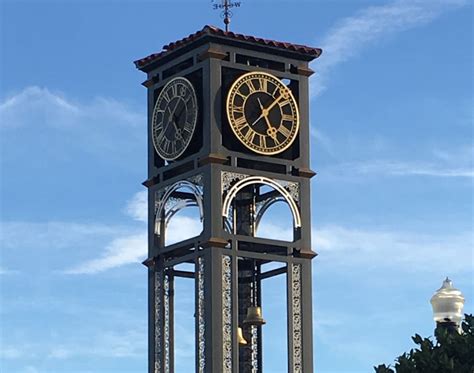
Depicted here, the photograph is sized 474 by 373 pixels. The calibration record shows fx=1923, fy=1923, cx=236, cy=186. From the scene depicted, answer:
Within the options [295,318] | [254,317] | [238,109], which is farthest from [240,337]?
[238,109]

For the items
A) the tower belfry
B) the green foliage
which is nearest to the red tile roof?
the tower belfry

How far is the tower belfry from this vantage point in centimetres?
7900

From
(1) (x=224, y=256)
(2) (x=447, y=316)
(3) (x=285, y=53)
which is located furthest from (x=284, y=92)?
(2) (x=447, y=316)

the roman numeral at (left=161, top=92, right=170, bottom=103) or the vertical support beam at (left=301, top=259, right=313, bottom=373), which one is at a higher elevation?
the roman numeral at (left=161, top=92, right=170, bottom=103)

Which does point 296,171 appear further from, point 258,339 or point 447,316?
point 447,316

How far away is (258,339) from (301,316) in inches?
88.0

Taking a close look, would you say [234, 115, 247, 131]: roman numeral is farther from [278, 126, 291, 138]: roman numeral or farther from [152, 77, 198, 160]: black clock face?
[278, 126, 291, 138]: roman numeral

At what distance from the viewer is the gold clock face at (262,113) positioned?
80.3 metres

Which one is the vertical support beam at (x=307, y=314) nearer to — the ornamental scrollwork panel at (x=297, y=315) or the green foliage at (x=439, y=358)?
the ornamental scrollwork panel at (x=297, y=315)

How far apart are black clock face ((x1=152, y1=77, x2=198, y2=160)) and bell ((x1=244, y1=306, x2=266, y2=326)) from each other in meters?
7.43

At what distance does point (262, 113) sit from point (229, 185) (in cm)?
344

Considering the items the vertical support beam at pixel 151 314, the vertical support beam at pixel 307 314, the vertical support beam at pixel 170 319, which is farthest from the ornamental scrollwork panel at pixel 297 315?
the vertical support beam at pixel 151 314

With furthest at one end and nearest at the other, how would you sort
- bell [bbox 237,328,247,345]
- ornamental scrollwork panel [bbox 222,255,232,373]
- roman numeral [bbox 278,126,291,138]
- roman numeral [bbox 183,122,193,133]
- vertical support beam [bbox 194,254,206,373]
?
1. roman numeral [bbox 278,126,291,138]
2. roman numeral [bbox 183,122,193,133]
3. bell [bbox 237,328,247,345]
4. vertical support beam [bbox 194,254,206,373]
5. ornamental scrollwork panel [bbox 222,255,232,373]

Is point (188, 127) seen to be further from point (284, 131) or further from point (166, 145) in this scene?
point (284, 131)
